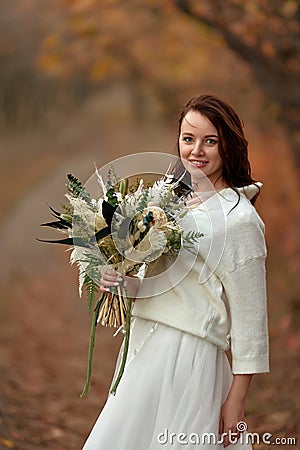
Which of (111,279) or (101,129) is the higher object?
(101,129)

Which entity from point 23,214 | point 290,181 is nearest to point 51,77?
point 23,214

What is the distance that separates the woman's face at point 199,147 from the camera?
268cm

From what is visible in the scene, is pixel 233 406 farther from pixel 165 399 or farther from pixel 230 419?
pixel 165 399

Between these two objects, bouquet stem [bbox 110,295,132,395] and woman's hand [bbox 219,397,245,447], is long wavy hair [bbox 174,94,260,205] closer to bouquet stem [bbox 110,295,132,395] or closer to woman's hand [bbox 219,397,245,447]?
bouquet stem [bbox 110,295,132,395]

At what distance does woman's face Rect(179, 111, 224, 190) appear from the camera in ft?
8.80

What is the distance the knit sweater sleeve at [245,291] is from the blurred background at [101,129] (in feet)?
9.36

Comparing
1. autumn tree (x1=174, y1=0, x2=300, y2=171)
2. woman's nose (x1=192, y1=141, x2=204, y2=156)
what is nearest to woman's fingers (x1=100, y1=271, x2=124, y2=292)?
woman's nose (x1=192, y1=141, x2=204, y2=156)

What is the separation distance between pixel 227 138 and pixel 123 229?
0.48 m

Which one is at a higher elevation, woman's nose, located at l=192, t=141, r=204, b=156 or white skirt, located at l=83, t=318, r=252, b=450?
woman's nose, located at l=192, t=141, r=204, b=156

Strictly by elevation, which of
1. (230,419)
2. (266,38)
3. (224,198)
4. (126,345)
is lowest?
(230,419)

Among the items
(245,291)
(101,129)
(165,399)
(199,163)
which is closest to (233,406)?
(165,399)

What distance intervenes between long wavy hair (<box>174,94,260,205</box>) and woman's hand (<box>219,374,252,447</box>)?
0.62m

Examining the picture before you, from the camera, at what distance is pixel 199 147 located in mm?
2680

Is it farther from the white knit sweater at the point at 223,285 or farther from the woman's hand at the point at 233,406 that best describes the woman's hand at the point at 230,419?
the white knit sweater at the point at 223,285
